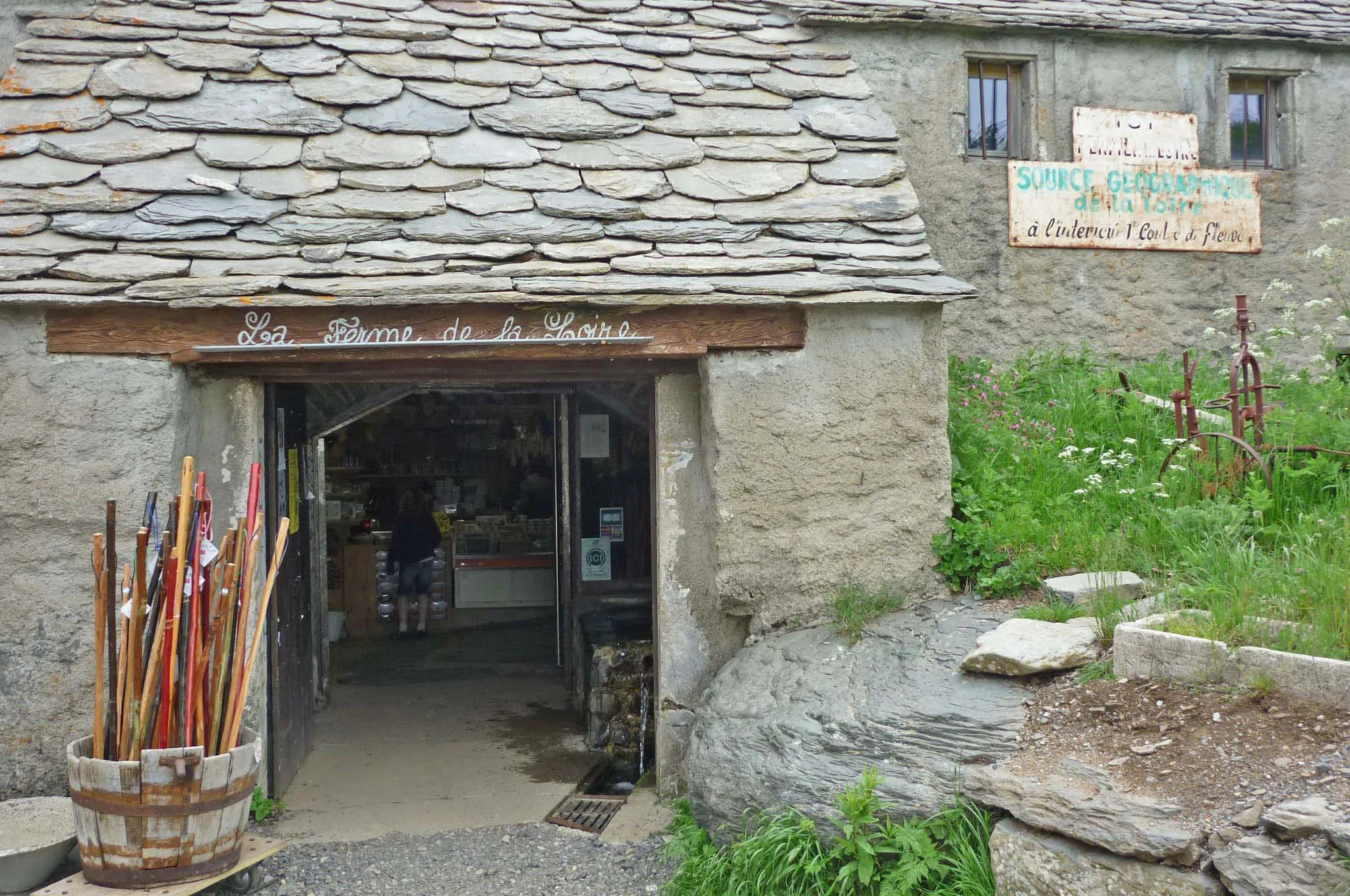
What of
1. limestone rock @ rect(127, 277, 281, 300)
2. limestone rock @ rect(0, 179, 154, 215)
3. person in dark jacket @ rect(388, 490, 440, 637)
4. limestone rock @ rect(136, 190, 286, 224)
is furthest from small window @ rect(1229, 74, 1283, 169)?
person in dark jacket @ rect(388, 490, 440, 637)

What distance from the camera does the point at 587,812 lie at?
5859 mm

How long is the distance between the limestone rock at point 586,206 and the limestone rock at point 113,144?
1943 millimetres

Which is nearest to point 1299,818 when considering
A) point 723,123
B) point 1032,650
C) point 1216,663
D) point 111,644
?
point 1216,663

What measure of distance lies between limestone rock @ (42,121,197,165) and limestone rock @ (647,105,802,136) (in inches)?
103

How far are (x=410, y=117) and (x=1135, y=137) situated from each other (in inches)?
204

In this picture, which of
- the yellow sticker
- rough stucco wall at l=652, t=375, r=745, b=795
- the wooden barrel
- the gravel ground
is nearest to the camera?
the wooden barrel

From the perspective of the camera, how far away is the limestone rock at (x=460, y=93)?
20.2 feet

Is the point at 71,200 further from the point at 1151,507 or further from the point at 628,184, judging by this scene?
the point at 1151,507

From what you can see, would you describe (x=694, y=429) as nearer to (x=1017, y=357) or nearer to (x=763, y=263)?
(x=763, y=263)

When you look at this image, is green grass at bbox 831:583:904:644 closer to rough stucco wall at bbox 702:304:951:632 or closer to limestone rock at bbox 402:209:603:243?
rough stucco wall at bbox 702:304:951:632

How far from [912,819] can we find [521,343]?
287 cm

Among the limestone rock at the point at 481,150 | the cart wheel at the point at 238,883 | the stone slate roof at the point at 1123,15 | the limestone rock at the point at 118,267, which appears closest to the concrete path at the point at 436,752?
the cart wheel at the point at 238,883

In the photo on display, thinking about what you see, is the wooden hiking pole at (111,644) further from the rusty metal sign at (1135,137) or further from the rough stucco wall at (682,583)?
the rusty metal sign at (1135,137)

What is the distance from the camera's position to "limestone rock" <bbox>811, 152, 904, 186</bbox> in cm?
601
